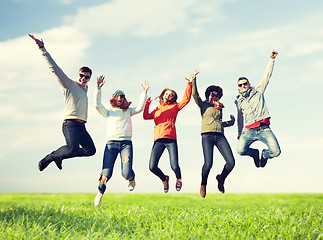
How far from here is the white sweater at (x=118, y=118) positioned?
27.7 ft

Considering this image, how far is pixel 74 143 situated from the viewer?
8.04m

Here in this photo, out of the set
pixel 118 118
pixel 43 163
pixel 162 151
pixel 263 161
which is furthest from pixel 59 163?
pixel 263 161

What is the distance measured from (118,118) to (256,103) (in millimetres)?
3478

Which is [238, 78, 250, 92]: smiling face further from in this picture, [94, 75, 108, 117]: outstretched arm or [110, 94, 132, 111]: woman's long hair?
[94, 75, 108, 117]: outstretched arm

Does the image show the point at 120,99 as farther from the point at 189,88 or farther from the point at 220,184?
the point at 220,184

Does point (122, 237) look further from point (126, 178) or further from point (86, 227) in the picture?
point (126, 178)

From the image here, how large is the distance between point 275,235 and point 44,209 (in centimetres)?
559

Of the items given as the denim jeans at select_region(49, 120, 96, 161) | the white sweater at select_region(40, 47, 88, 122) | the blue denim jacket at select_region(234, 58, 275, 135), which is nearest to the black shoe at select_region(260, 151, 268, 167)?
the blue denim jacket at select_region(234, 58, 275, 135)

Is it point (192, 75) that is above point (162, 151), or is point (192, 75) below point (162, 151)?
above

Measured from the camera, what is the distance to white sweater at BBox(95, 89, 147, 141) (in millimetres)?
8445

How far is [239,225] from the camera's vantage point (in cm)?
721

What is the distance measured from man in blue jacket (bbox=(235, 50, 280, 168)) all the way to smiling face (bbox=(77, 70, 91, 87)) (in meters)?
3.84

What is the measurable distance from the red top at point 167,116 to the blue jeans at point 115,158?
30.4 inches

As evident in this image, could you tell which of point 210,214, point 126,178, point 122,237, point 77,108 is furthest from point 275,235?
point 77,108
